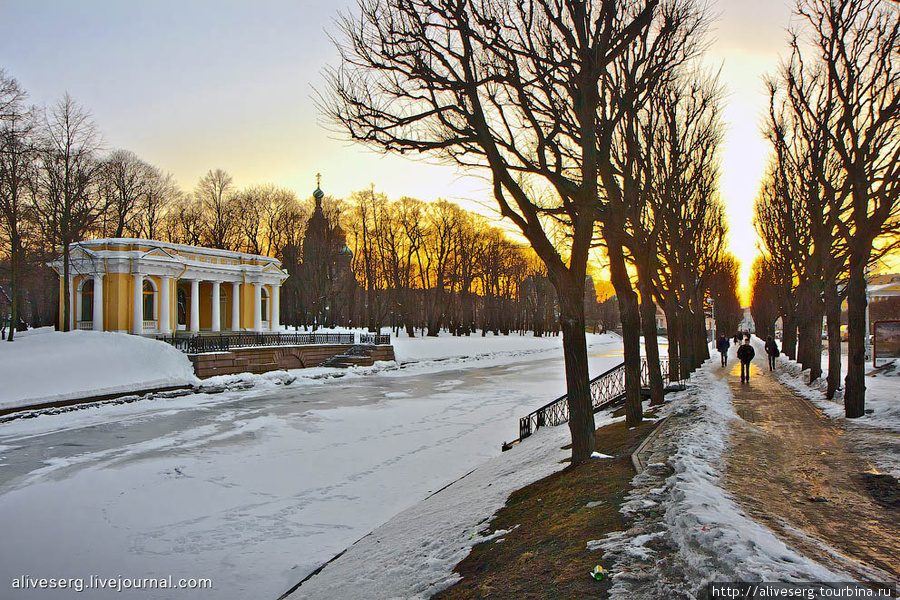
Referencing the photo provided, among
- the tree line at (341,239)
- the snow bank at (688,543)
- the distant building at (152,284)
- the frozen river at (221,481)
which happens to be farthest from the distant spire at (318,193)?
the snow bank at (688,543)

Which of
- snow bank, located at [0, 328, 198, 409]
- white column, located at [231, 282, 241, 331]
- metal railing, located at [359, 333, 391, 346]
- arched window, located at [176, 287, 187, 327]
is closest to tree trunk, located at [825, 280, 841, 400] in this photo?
snow bank, located at [0, 328, 198, 409]

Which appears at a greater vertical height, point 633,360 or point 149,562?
point 633,360

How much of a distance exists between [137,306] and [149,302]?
10.1 feet

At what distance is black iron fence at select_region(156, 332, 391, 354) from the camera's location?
30391 mm

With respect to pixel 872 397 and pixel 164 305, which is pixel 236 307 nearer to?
pixel 164 305

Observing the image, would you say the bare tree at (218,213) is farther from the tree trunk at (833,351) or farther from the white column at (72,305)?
the tree trunk at (833,351)

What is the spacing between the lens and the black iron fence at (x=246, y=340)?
3039 centimetres

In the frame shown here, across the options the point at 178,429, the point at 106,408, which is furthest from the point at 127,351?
Result: the point at 178,429

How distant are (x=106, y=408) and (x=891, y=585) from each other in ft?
83.2

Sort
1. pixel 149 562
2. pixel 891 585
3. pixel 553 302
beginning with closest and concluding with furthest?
pixel 891 585 < pixel 149 562 < pixel 553 302

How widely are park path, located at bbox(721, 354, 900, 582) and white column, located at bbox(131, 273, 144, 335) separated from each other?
34385 millimetres

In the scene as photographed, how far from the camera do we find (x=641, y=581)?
12.5 feet

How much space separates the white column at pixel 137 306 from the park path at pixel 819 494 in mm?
34385

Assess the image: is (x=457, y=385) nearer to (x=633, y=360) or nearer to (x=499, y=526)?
(x=633, y=360)
